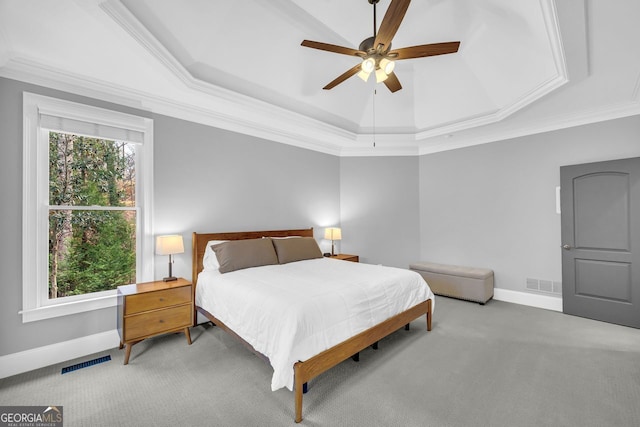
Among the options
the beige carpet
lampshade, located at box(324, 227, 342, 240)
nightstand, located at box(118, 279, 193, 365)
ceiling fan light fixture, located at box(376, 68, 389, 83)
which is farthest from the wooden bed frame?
ceiling fan light fixture, located at box(376, 68, 389, 83)

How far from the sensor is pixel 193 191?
141 inches

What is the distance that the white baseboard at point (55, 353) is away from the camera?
2451 millimetres

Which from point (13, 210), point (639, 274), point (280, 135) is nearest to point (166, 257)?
point (13, 210)

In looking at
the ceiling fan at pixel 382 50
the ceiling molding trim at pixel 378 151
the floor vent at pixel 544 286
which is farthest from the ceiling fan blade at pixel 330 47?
the floor vent at pixel 544 286

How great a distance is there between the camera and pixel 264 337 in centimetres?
218

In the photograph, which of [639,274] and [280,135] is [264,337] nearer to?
[280,135]

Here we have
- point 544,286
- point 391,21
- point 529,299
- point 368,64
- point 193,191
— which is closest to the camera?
point 391,21

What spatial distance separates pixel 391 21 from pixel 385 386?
8.82ft

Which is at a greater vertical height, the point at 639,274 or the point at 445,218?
the point at 445,218

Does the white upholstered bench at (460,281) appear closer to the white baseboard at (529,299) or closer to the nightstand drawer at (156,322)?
the white baseboard at (529,299)

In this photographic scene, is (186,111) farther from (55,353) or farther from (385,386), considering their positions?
(385,386)

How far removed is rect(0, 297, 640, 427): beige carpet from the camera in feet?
6.32

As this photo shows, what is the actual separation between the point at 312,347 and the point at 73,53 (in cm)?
307

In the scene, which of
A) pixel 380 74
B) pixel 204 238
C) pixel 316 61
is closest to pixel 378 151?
pixel 316 61
